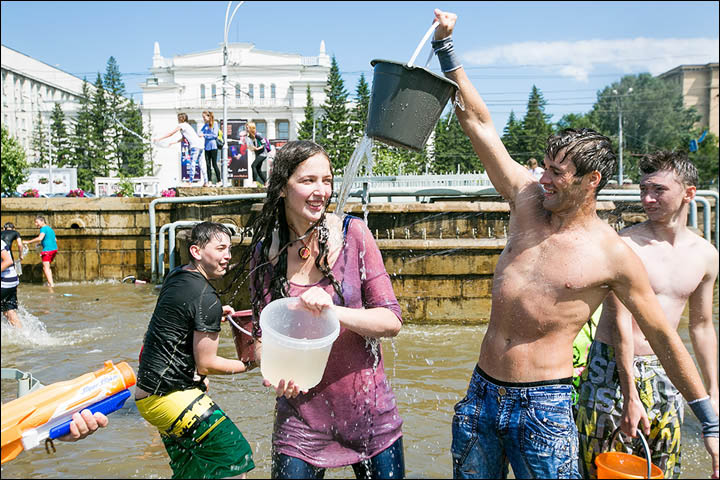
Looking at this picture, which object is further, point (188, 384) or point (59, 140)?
point (59, 140)

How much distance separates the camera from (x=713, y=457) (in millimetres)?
2732

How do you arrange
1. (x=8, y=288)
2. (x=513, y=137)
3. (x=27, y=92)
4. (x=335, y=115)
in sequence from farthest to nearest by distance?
(x=27, y=92)
(x=513, y=137)
(x=335, y=115)
(x=8, y=288)

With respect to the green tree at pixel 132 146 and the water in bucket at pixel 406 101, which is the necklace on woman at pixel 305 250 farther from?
the green tree at pixel 132 146

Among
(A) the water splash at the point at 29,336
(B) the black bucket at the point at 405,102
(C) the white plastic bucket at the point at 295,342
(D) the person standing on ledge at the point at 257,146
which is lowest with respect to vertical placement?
(A) the water splash at the point at 29,336

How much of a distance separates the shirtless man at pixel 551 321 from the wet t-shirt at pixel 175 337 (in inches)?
57.4

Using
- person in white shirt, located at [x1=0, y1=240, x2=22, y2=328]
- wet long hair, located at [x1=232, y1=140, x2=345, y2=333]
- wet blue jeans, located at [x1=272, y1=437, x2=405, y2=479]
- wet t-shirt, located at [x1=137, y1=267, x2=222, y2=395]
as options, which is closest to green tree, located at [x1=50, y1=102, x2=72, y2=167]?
person in white shirt, located at [x1=0, y1=240, x2=22, y2=328]

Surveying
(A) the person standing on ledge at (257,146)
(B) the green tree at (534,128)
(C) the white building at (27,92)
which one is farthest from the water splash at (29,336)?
(C) the white building at (27,92)

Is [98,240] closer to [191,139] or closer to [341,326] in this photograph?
[191,139]

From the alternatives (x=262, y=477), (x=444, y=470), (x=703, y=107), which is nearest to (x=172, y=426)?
(x=262, y=477)

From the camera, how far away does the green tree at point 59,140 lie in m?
69.4

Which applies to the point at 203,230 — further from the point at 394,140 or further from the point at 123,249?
the point at 123,249

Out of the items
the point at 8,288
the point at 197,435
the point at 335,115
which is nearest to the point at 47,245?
the point at 8,288

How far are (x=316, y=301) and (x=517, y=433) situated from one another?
98 centimetres

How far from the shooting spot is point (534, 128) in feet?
228
